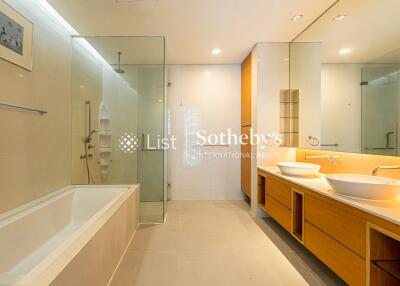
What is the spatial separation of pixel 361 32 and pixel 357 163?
124 centimetres

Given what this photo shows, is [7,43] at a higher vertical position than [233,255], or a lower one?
higher

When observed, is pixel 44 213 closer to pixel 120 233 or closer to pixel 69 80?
pixel 120 233

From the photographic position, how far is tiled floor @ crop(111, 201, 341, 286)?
170 cm

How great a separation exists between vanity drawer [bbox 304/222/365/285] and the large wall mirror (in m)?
0.86

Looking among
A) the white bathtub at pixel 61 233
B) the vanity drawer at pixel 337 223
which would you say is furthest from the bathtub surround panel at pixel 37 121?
the vanity drawer at pixel 337 223

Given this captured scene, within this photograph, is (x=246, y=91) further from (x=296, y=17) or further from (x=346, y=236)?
(x=346, y=236)

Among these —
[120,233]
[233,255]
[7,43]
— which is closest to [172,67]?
[7,43]

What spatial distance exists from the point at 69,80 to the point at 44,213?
1543 mm

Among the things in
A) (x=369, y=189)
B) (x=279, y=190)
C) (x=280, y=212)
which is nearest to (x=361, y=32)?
(x=369, y=189)

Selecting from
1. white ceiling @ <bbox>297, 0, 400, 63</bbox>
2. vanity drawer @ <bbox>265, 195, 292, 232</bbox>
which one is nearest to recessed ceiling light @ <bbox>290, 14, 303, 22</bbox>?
white ceiling @ <bbox>297, 0, 400, 63</bbox>

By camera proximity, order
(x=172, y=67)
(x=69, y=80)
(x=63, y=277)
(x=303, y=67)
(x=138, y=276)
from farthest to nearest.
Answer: (x=172, y=67)
(x=303, y=67)
(x=69, y=80)
(x=138, y=276)
(x=63, y=277)

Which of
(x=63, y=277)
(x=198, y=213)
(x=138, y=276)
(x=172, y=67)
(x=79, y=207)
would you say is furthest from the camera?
(x=172, y=67)

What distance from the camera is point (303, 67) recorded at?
8.86 ft

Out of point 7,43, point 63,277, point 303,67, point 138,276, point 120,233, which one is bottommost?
point 138,276
